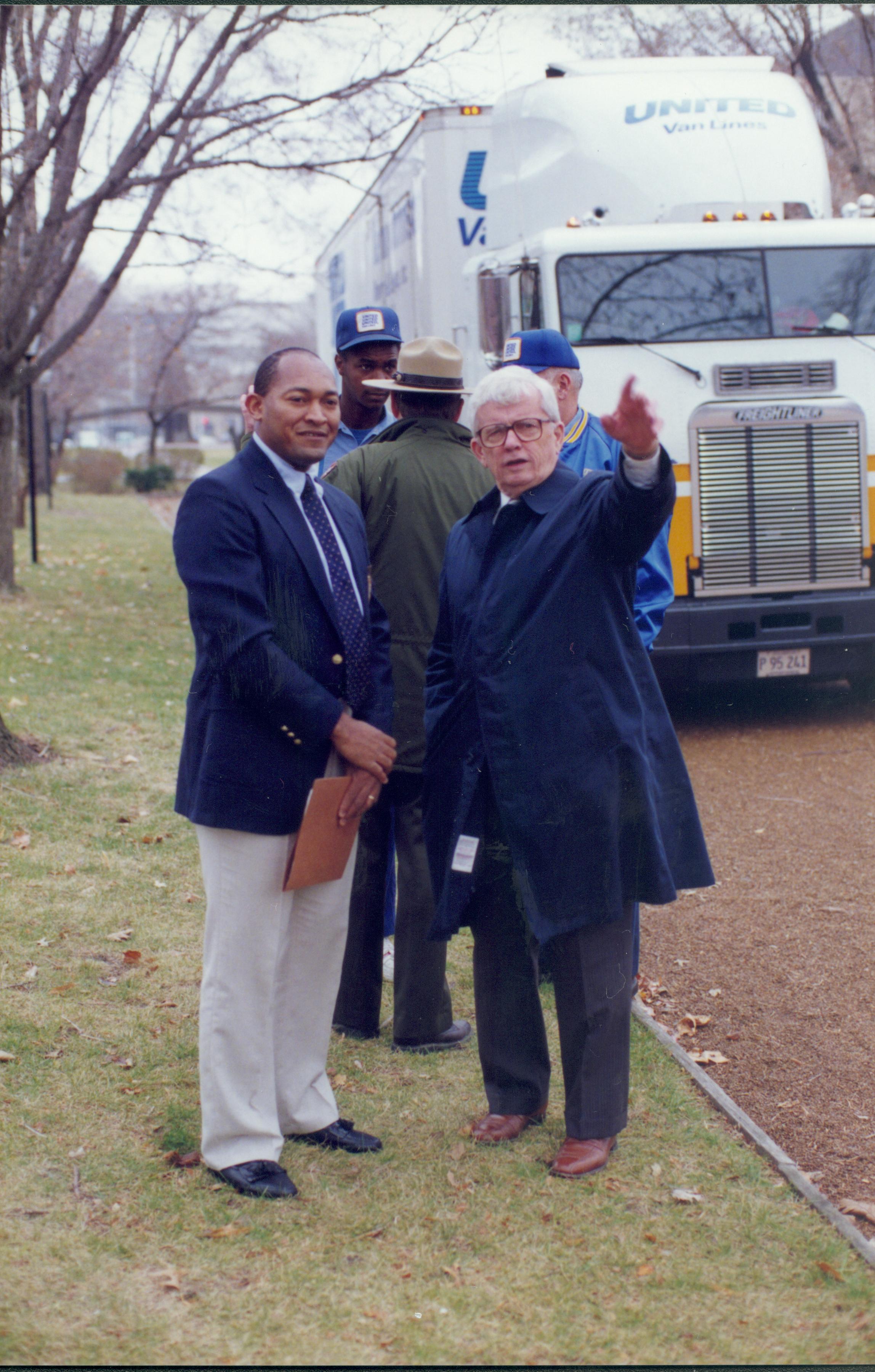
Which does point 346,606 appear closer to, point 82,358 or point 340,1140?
point 340,1140

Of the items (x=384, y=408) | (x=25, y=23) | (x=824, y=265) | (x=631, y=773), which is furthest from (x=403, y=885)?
(x=25, y=23)

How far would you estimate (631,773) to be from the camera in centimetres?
349

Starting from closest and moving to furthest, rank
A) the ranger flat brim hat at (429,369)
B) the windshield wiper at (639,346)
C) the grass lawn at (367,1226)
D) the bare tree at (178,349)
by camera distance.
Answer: the grass lawn at (367,1226)
the ranger flat brim hat at (429,369)
the windshield wiper at (639,346)
the bare tree at (178,349)

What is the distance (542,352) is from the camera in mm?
4504

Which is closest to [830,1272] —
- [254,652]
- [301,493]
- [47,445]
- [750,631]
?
[254,652]

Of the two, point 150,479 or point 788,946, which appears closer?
point 788,946

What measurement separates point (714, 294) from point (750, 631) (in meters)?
2.10

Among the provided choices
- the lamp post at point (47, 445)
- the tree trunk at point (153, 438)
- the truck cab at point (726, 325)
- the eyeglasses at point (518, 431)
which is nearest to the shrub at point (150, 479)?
the tree trunk at point (153, 438)

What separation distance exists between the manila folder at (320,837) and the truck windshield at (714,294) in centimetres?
572

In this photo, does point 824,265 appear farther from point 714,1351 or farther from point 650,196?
point 714,1351

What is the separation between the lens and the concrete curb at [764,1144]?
3.24 m

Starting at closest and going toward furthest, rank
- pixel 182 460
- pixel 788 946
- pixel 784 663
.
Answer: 1. pixel 788 946
2. pixel 784 663
3. pixel 182 460

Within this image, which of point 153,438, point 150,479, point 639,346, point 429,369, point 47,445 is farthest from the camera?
point 153,438

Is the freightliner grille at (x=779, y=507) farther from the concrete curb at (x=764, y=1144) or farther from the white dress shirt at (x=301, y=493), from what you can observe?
the white dress shirt at (x=301, y=493)
